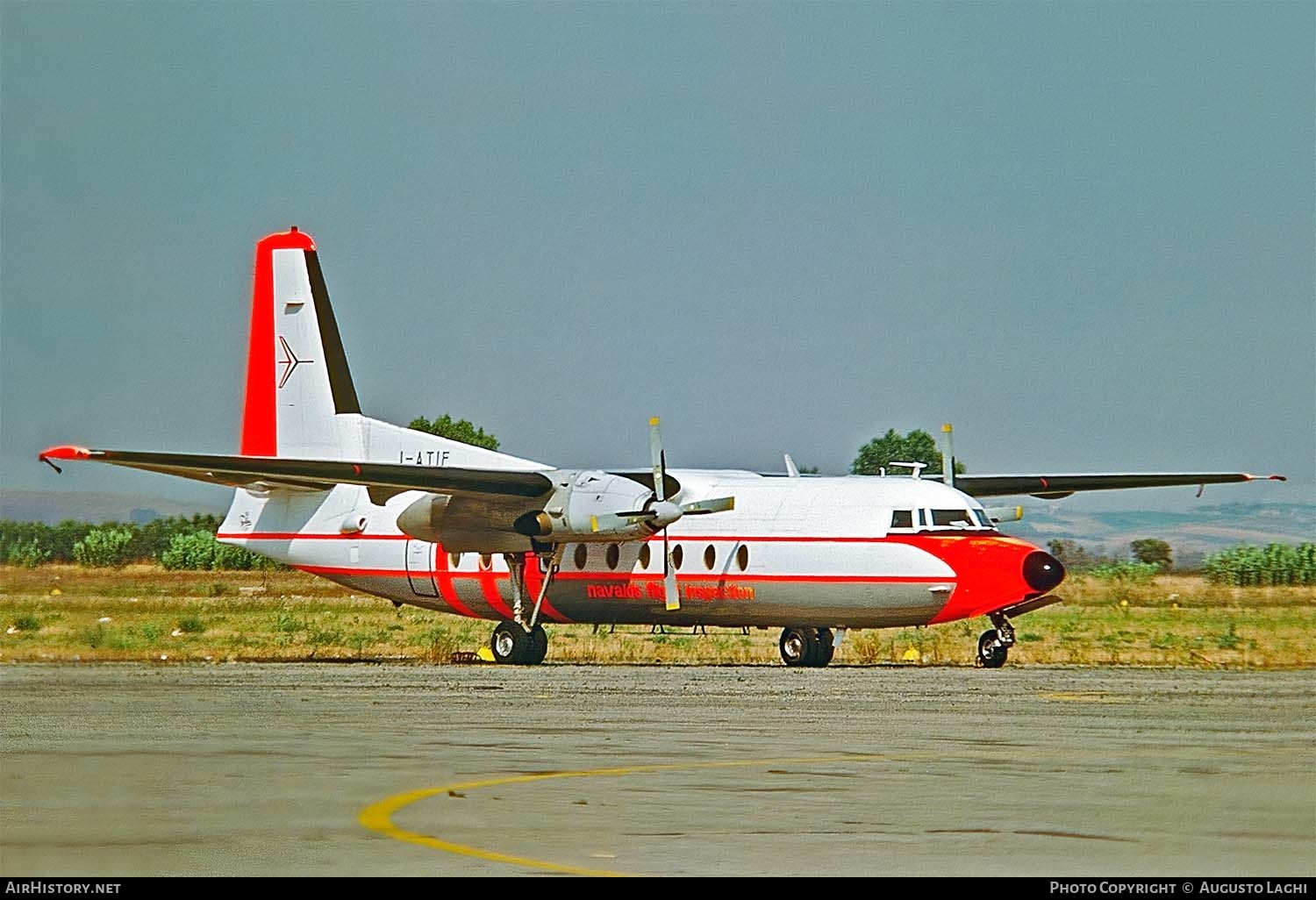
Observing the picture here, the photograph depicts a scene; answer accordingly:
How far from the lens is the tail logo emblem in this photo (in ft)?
116

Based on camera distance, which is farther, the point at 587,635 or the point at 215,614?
the point at 587,635

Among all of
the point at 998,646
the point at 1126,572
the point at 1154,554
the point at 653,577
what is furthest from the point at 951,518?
the point at 1154,554

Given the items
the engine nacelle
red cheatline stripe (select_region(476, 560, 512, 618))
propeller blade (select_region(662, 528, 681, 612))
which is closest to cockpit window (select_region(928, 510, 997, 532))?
the engine nacelle

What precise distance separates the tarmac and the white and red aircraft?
5.86 meters

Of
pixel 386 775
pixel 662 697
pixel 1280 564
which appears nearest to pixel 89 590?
pixel 662 697

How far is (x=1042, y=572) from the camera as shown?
2767 centimetres

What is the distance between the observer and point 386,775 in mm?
13133

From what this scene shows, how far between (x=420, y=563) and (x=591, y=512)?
4477 mm

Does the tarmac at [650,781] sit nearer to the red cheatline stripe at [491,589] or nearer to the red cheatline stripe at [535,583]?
the red cheatline stripe at [535,583]

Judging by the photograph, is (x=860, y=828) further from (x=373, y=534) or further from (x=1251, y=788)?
(x=373, y=534)

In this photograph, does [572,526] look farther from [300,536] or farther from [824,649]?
[300,536]
